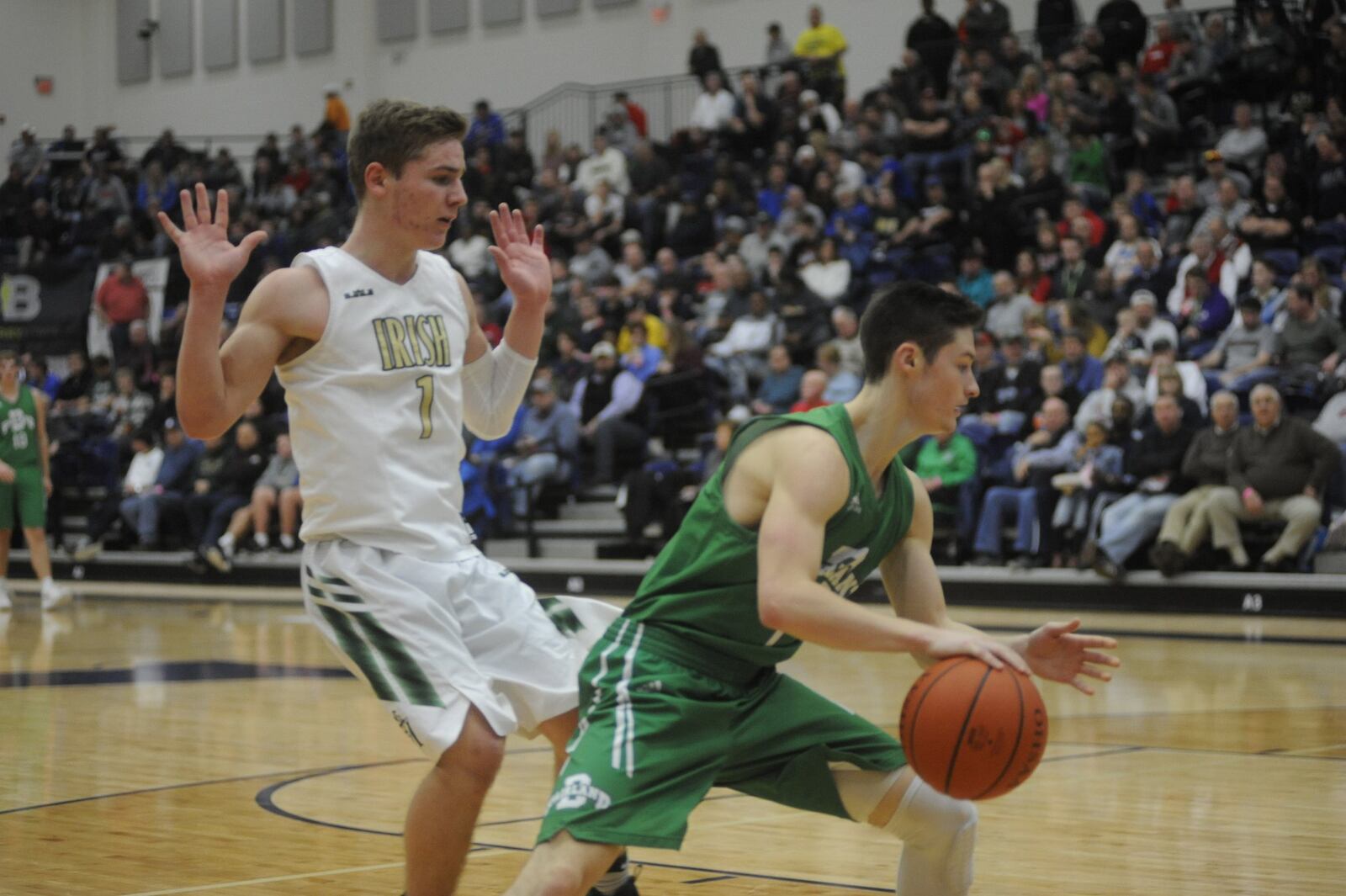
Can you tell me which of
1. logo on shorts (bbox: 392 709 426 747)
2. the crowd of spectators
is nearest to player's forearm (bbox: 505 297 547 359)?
logo on shorts (bbox: 392 709 426 747)

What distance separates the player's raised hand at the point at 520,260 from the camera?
413 cm

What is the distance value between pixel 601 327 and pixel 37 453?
19.8 ft

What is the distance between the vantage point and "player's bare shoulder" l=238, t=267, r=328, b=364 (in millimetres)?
3639

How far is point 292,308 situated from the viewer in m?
3.65

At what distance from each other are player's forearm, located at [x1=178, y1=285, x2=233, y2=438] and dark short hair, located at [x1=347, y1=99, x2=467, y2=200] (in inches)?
18.2

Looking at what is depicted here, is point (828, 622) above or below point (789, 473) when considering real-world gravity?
below

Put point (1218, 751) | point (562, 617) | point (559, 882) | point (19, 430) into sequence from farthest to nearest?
point (19, 430)
point (1218, 751)
point (562, 617)
point (559, 882)

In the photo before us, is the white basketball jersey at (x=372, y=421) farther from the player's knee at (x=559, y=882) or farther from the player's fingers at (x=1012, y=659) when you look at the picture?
the player's fingers at (x=1012, y=659)

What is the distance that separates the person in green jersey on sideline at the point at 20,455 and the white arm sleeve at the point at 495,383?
31.7 ft

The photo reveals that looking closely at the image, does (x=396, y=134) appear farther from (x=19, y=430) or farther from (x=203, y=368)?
(x=19, y=430)

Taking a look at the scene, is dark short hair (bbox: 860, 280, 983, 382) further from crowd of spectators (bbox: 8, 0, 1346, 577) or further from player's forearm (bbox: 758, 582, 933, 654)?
crowd of spectators (bbox: 8, 0, 1346, 577)

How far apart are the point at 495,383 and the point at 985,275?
A: 11.9 m

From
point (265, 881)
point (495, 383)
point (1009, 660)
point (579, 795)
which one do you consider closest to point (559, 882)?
point (579, 795)

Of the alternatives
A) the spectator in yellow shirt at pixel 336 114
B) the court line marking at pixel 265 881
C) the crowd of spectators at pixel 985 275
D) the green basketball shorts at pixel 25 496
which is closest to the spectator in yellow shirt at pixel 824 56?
the crowd of spectators at pixel 985 275
